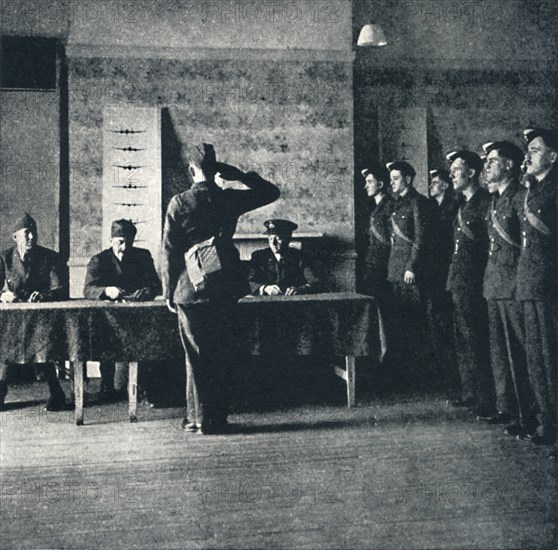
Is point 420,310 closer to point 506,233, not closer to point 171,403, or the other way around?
point 506,233

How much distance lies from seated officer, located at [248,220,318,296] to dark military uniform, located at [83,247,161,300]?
2.11ft

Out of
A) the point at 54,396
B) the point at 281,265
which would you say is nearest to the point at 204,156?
the point at 281,265

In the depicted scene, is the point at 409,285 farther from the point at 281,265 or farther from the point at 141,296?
the point at 141,296

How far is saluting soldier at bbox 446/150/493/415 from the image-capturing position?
3.52m

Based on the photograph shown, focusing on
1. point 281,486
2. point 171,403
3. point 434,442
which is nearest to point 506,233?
point 434,442

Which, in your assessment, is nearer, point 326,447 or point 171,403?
point 326,447

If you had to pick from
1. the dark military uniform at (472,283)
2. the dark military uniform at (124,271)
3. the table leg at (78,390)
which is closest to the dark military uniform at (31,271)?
the dark military uniform at (124,271)

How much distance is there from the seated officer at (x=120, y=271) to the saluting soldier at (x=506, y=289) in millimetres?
1959

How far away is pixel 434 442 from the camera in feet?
9.81

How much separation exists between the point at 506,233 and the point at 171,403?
2116 mm

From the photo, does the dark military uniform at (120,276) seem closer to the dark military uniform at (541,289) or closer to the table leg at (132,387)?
the table leg at (132,387)

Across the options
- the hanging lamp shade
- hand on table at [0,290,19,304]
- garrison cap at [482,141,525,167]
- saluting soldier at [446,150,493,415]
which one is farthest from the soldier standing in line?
hand on table at [0,290,19,304]

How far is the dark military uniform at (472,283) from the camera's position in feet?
11.6

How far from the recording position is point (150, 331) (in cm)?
344
